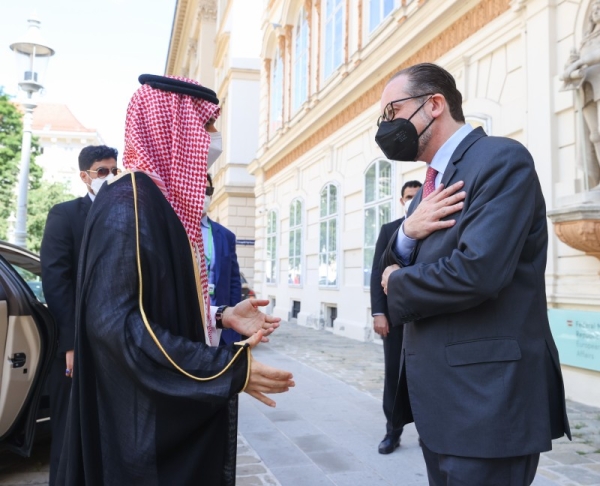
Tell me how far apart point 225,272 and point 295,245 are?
1177 centimetres

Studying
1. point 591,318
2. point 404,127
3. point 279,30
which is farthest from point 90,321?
point 279,30

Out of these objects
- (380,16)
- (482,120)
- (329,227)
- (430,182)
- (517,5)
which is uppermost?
(380,16)

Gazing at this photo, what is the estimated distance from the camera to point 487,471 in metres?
1.64

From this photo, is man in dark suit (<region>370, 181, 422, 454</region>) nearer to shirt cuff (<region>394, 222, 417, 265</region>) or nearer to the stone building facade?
shirt cuff (<region>394, 222, 417, 265</region>)

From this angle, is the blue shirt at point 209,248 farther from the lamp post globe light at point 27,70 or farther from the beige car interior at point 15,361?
the lamp post globe light at point 27,70

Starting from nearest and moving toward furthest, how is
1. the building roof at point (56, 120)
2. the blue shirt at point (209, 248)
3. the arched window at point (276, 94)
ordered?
the blue shirt at point (209, 248) → the arched window at point (276, 94) → the building roof at point (56, 120)

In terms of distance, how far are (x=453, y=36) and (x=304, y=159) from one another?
739 centimetres

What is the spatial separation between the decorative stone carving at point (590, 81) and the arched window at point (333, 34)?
787 cm

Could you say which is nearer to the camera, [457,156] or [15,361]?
[457,156]

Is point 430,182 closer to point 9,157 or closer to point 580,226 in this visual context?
point 580,226

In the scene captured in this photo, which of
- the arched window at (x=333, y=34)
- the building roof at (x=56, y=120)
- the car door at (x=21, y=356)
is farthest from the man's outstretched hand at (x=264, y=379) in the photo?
the building roof at (x=56, y=120)

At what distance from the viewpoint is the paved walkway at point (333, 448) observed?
3725mm

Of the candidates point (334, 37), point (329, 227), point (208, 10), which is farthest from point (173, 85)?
point (208, 10)

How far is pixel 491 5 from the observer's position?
766cm
